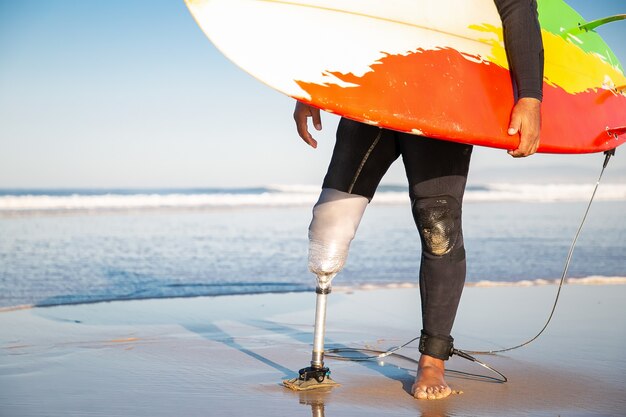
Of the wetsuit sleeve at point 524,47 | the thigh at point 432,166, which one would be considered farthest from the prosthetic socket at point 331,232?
the wetsuit sleeve at point 524,47

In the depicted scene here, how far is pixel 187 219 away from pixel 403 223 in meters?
2.84

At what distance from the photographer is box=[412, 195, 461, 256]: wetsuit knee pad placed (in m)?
2.52

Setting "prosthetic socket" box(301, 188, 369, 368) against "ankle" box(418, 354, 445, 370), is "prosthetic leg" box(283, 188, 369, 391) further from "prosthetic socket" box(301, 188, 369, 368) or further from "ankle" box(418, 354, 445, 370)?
"ankle" box(418, 354, 445, 370)

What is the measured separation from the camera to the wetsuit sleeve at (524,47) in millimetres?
2539

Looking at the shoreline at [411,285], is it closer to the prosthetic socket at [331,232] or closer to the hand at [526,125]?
the prosthetic socket at [331,232]

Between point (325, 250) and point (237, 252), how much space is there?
13.1 ft

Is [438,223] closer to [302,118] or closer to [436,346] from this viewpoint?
[436,346]

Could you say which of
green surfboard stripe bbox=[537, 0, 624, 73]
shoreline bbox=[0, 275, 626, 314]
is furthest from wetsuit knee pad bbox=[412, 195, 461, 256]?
shoreline bbox=[0, 275, 626, 314]

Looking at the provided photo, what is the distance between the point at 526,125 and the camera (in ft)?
8.14

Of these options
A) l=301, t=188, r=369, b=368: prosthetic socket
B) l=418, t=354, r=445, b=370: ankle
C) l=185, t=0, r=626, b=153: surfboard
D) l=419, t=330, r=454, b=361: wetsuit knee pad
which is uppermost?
l=185, t=0, r=626, b=153: surfboard

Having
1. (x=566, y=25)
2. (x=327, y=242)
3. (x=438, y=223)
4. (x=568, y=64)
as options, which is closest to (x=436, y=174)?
(x=438, y=223)

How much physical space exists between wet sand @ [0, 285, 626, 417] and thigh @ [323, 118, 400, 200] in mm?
670

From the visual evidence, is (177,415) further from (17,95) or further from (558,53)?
(17,95)

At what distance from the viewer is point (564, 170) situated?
80.2ft
